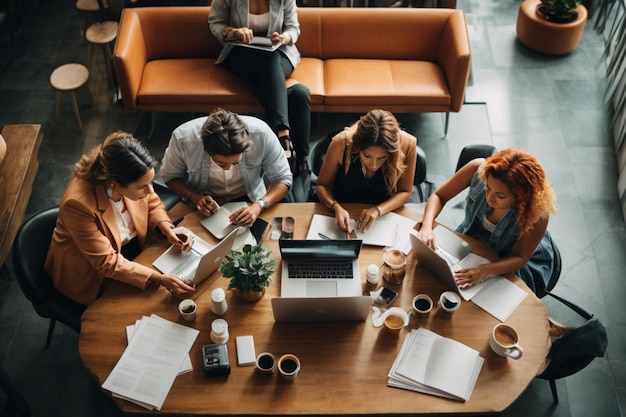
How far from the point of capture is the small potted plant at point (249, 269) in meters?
2.47

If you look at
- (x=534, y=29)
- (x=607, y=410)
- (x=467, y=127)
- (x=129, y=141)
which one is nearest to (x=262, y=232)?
(x=129, y=141)

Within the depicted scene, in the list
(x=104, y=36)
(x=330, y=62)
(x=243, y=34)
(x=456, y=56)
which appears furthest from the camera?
(x=104, y=36)

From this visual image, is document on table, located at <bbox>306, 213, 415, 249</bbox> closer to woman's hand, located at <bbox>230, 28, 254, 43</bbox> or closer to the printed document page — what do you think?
the printed document page

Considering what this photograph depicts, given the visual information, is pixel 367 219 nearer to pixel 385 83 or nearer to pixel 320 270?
pixel 320 270

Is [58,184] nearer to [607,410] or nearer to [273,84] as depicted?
[273,84]

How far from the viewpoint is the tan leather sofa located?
4234 millimetres

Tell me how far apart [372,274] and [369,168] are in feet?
2.14

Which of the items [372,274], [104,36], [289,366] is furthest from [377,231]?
[104,36]

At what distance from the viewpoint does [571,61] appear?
17.1 ft

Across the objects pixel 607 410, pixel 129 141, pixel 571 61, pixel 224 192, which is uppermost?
pixel 129 141

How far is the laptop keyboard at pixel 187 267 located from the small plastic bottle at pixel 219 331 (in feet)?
1.10

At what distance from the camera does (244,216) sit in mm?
2875

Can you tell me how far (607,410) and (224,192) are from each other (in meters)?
2.41

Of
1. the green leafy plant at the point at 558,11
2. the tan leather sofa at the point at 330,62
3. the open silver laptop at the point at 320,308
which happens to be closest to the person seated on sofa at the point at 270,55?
Answer: the tan leather sofa at the point at 330,62
